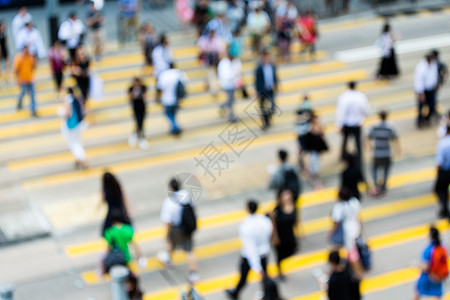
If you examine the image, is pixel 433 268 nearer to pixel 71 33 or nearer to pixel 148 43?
pixel 148 43

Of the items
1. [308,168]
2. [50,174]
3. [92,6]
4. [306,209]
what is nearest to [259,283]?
[306,209]

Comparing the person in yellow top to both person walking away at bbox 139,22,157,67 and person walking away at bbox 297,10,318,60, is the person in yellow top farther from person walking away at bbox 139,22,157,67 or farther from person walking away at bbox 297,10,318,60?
person walking away at bbox 297,10,318,60

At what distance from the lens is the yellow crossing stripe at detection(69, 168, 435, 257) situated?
13.6 m

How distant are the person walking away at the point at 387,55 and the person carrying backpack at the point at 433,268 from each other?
1060 centimetres

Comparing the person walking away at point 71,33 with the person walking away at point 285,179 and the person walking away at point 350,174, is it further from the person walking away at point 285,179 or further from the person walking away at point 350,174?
the person walking away at point 350,174

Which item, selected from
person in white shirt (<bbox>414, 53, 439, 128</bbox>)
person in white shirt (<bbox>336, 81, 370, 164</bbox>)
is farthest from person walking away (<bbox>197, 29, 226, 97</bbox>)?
person in white shirt (<bbox>336, 81, 370, 164</bbox>)

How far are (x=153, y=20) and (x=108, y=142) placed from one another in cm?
940

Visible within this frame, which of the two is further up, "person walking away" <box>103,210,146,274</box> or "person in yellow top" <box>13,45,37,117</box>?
"person in yellow top" <box>13,45,37,117</box>

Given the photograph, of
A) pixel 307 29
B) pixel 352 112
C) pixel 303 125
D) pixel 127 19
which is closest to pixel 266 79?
pixel 352 112

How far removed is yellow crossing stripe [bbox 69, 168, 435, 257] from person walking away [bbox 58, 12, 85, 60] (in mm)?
7865

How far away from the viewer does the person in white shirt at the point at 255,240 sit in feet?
36.4

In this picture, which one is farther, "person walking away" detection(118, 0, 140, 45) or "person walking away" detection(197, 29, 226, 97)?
"person walking away" detection(118, 0, 140, 45)

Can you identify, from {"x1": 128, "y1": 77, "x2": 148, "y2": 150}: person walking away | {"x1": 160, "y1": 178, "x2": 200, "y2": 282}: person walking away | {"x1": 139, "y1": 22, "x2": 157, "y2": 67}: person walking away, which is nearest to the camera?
{"x1": 160, "y1": 178, "x2": 200, "y2": 282}: person walking away

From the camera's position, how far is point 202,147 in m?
17.5
